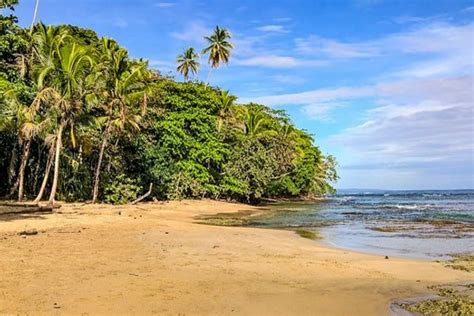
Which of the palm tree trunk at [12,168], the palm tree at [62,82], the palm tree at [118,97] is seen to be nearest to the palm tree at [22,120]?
the palm tree at [62,82]

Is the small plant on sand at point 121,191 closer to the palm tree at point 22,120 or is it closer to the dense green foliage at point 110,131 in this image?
the dense green foliage at point 110,131

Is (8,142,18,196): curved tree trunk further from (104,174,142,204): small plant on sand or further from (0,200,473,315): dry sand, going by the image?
(0,200,473,315): dry sand

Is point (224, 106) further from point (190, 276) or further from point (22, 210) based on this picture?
point (190, 276)

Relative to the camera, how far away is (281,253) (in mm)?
12578

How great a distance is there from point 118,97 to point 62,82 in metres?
6.01

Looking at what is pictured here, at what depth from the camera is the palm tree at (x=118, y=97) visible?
2844 cm

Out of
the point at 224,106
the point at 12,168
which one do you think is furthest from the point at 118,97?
the point at 224,106

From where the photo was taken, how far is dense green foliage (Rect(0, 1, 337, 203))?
2322 centimetres

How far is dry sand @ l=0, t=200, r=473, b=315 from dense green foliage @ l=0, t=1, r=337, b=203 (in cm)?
953

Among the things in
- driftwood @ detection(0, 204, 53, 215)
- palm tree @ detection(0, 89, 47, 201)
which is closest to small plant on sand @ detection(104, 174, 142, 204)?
palm tree @ detection(0, 89, 47, 201)

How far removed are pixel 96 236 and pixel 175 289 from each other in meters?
7.19

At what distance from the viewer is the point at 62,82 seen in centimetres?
2303

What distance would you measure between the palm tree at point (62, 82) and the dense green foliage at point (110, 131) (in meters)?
0.05

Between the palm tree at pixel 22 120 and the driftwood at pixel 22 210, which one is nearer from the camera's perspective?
the driftwood at pixel 22 210
